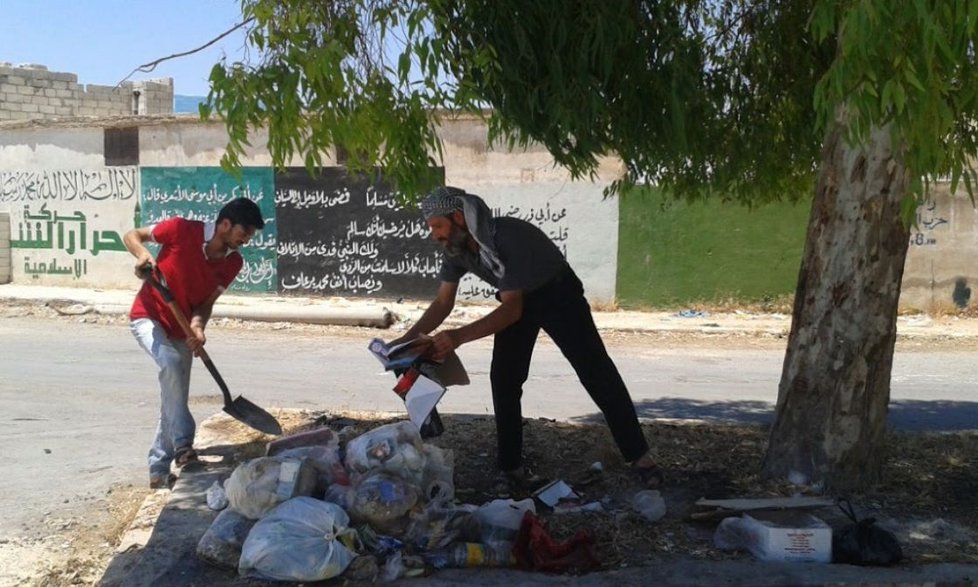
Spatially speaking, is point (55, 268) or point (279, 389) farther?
point (55, 268)

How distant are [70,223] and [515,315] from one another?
15901mm

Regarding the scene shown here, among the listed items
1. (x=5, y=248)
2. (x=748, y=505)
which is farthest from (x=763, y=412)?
Result: (x=5, y=248)

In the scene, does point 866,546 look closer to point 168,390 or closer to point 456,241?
point 456,241

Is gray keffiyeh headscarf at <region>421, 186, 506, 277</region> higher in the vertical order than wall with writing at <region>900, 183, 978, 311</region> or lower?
higher

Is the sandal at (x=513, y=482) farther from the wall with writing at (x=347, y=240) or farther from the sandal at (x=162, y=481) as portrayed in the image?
the wall with writing at (x=347, y=240)

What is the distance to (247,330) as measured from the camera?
14.6 metres

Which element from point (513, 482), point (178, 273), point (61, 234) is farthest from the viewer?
point (61, 234)

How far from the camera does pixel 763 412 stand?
339 inches

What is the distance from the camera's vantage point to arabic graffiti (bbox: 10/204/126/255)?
727 inches

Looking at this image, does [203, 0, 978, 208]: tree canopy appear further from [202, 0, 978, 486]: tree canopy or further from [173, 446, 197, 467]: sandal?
[173, 446, 197, 467]: sandal

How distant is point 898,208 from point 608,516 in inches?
76.7

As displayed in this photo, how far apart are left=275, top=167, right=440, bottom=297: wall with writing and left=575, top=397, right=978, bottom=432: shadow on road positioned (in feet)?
26.6

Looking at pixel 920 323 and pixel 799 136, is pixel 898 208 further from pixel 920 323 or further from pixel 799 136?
Answer: pixel 920 323

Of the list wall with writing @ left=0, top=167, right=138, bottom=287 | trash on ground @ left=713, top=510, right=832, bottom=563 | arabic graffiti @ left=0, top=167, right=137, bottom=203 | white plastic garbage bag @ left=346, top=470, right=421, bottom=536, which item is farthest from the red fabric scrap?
arabic graffiti @ left=0, top=167, right=137, bottom=203
